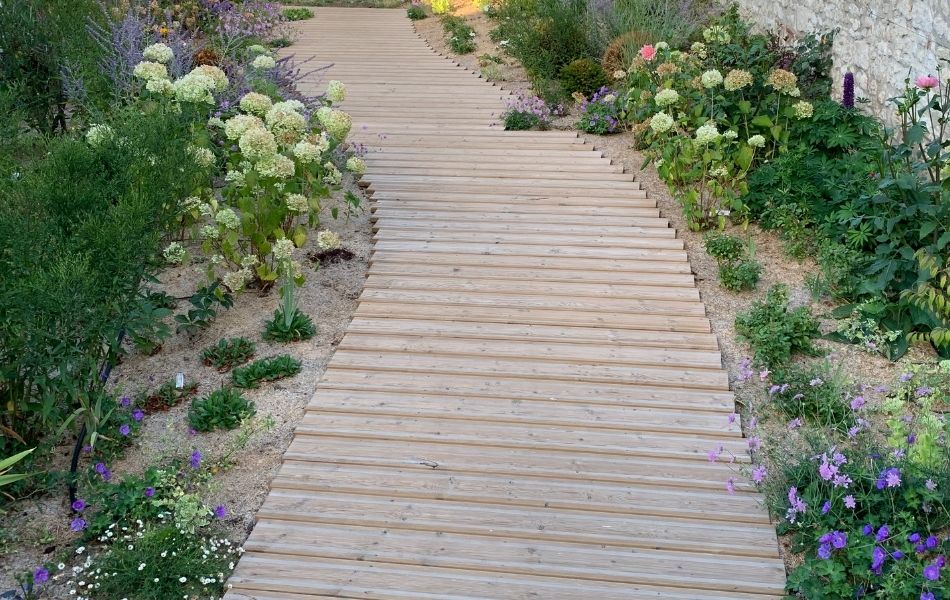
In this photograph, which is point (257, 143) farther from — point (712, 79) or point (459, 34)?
point (459, 34)

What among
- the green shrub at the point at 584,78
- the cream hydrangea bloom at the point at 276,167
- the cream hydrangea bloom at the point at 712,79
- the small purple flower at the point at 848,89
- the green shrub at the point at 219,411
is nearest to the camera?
the green shrub at the point at 219,411

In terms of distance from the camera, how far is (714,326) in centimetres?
501

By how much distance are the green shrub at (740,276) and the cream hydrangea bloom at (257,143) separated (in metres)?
2.61

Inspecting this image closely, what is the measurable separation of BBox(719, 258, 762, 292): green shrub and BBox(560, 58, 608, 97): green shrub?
145 inches

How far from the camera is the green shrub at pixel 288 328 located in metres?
4.86

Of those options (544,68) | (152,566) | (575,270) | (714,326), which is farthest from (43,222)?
(544,68)

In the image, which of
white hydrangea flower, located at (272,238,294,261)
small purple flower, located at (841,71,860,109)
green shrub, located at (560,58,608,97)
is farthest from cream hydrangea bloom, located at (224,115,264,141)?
green shrub, located at (560,58,608,97)

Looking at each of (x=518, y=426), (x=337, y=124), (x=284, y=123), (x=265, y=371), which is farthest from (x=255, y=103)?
(x=518, y=426)

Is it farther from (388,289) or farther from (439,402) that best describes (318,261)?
(439,402)

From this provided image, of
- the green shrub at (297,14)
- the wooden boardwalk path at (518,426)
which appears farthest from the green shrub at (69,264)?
the green shrub at (297,14)

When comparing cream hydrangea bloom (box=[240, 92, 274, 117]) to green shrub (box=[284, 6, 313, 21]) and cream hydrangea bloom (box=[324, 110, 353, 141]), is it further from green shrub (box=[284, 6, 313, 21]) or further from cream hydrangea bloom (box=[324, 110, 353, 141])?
green shrub (box=[284, 6, 313, 21])

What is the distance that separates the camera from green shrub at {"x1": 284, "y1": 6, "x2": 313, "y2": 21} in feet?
44.1

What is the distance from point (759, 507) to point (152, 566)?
2293 mm

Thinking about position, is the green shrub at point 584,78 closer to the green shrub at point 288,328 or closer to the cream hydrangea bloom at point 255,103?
the cream hydrangea bloom at point 255,103
